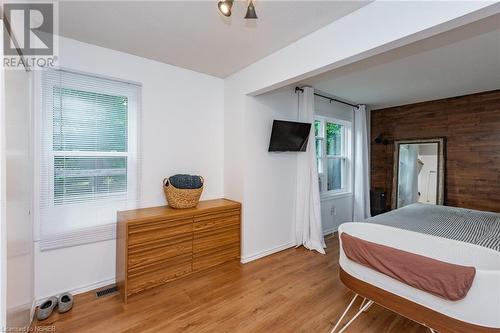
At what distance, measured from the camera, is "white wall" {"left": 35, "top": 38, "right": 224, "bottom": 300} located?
2.14m

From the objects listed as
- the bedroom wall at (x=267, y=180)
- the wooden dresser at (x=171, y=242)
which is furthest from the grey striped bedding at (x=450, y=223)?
the wooden dresser at (x=171, y=242)

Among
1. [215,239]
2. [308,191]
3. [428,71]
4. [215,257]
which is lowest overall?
[215,257]

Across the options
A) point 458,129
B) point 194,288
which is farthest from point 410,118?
point 194,288

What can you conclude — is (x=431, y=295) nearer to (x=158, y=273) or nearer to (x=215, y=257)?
(x=215, y=257)

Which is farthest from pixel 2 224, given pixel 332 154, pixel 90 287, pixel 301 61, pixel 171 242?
pixel 332 154

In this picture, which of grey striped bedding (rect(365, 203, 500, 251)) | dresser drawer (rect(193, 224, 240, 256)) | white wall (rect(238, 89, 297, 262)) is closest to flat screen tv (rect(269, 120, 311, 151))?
white wall (rect(238, 89, 297, 262))

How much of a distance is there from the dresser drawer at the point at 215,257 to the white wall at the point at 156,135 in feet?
2.36

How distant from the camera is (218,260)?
2719mm

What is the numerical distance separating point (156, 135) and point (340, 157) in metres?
3.26

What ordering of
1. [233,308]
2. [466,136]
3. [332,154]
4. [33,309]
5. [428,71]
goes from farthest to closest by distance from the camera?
[332,154]
[466,136]
[428,71]
[233,308]
[33,309]

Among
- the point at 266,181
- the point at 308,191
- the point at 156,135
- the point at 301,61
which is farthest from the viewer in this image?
the point at 308,191

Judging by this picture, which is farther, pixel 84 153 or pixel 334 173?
pixel 334 173

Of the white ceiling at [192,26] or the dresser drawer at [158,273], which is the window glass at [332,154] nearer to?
the white ceiling at [192,26]

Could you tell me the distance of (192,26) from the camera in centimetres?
194
